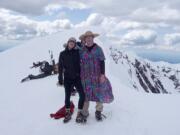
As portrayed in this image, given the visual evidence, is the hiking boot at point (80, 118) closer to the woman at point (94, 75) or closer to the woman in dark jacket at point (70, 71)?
the woman in dark jacket at point (70, 71)

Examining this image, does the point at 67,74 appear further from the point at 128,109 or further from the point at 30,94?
the point at 30,94

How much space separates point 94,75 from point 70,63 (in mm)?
883

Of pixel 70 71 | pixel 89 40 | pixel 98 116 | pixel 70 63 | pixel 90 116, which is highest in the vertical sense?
pixel 89 40

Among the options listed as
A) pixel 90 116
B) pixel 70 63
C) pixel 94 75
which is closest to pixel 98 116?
pixel 90 116

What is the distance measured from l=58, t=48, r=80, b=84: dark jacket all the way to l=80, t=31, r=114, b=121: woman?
0.71 ft

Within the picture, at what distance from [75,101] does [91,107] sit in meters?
1.03

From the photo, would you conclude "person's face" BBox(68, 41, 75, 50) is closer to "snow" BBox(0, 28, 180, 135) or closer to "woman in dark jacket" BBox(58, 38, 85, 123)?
"woman in dark jacket" BBox(58, 38, 85, 123)

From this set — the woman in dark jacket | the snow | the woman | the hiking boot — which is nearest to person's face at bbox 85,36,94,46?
the woman

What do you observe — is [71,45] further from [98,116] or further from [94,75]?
[98,116]

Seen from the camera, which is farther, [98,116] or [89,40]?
[98,116]

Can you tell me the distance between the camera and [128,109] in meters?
13.4

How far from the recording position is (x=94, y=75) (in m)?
11.7

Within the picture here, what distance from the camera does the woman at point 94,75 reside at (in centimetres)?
1151

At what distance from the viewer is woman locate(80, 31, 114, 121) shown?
453 inches
